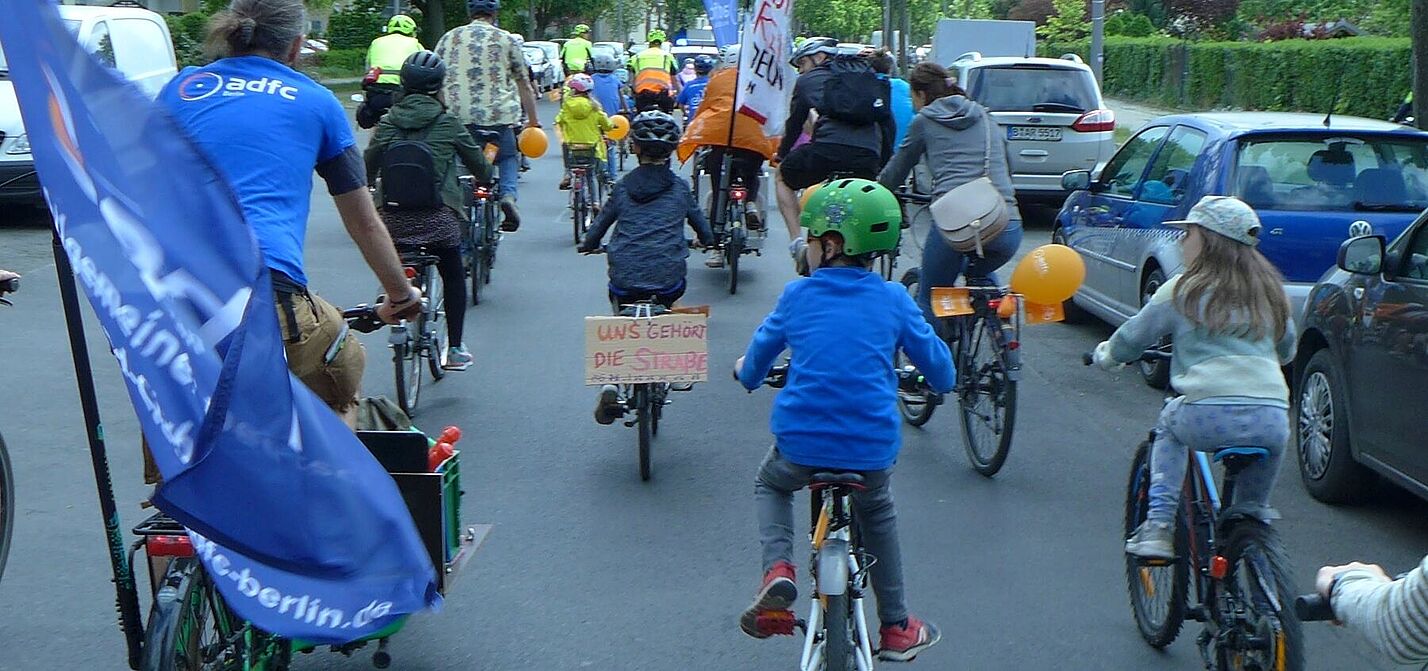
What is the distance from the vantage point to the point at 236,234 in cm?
282

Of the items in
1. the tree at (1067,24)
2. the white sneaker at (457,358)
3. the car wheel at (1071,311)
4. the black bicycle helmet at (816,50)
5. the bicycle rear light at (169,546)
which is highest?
the black bicycle helmet at (816,50)

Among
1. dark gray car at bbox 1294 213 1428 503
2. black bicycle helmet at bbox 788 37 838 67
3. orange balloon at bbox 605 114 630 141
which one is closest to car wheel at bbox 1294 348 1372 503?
dark gray car at bbox 1294 213 1428 503

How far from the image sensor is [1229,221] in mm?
4812

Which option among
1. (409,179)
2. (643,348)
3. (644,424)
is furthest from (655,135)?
(644,424)

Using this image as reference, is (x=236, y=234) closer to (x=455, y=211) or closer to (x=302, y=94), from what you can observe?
(x=302, y=94)

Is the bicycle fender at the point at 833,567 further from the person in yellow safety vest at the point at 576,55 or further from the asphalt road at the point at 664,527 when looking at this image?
the person in yellow safety vest at the point at 576,55

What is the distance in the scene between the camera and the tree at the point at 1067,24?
54.3m

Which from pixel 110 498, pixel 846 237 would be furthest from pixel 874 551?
pixel 110 498

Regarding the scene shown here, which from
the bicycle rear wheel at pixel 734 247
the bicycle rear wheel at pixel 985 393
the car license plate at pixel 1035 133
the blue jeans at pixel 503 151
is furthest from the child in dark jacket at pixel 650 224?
the car license plate at pixel 1035 133

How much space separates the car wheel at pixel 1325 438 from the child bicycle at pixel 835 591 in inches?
133

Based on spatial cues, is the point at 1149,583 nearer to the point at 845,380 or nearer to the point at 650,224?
the point at 845,380

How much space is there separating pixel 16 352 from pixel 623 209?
4.38m

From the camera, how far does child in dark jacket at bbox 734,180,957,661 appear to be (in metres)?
4.50

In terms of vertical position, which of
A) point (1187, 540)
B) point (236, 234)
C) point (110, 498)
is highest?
point (236, 234)
